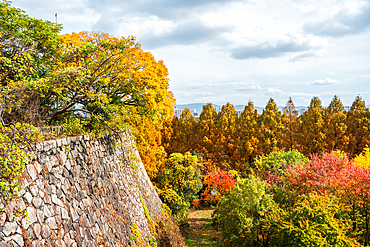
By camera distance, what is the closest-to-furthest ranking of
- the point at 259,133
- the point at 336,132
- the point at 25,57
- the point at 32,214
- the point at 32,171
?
1. the point at 32,214
2. the point at 32,171
3. the point at 25,57
4. the point at 259,133
5. the point at 336,132

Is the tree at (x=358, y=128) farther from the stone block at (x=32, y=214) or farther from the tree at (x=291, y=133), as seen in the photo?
the stone block at (x=32, y=214)

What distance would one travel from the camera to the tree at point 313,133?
22484 millimetres

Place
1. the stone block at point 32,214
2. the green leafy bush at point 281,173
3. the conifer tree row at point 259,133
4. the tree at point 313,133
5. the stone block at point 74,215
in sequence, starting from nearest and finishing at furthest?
1. the stone block at point 32,214
2. the stone block at point 74,215
3. the green leafy bush at point 281,173
4. the conifer tree row at point 259,133
5. the tree at point 313,133

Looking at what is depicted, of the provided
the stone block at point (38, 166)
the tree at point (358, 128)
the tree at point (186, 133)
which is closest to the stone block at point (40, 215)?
the stone block at point (38, 166)

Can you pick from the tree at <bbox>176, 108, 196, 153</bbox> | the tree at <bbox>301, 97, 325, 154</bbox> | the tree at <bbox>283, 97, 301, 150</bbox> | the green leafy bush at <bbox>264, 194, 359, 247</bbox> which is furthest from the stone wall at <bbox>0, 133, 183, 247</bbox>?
the tree at <bbox>301, 97, 325, 154</bbox>

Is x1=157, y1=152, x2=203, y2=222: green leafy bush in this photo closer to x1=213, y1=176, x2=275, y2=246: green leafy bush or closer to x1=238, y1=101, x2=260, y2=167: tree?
x1=213, y1=176, x2=275, y2=246: green leafy bush

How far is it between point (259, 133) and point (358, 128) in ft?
31.5

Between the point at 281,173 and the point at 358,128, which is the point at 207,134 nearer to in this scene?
the point at 281,173

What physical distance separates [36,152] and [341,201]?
1118 centimetres

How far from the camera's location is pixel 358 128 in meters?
22.0

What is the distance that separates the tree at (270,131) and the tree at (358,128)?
6.49m

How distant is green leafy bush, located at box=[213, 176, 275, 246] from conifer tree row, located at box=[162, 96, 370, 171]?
9.79m

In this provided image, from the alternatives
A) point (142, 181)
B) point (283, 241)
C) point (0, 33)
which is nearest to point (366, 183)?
point (283, 241)

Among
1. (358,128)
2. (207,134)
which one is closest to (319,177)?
(207,134)
